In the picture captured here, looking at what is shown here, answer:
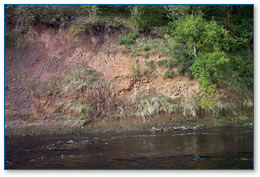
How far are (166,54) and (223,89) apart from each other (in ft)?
10.8

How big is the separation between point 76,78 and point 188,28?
5414 mm

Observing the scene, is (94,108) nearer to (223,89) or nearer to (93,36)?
(93,36)

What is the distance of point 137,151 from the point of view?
7719 millimetres

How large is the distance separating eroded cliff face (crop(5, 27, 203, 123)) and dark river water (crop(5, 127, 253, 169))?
197cm

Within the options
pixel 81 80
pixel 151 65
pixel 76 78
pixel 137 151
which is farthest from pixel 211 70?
Answer: pixel 76 78

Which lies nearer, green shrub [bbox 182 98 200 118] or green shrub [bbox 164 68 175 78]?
green shrub [bbox 182 98 200 118]

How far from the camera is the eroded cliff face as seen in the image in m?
11.6

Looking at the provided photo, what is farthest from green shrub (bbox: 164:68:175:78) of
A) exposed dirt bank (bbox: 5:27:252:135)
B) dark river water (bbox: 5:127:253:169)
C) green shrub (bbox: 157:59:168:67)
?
dark river water (bbox: 5:127:253:169)

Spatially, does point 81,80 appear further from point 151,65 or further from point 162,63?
point 162,63

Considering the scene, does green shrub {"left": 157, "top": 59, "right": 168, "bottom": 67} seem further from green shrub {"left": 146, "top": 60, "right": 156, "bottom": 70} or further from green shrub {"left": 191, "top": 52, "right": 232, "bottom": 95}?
green shrub {"left": 191, "top": 52, "right": 232, "bottom": 95}

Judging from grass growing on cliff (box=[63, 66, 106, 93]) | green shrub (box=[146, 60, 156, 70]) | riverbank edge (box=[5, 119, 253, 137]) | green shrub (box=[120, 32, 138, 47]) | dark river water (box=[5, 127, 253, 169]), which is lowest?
dark river water (box=[5, 127, 253, 169])

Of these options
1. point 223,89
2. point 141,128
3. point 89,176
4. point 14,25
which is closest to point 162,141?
point 141,128

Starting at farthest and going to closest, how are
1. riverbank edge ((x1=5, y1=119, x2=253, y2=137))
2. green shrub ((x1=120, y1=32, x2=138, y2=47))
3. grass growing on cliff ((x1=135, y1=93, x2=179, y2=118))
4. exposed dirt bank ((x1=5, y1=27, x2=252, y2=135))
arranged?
green shrub ((x1=120, y1=32, x2=138, y2=47)), grass growing on cliff ((x1=135, y1=93, x2=179, y2=118)), exposed dirt bank ((x1=5, y1=27, x2=252, y2=135)), riverbank edge ((x1=5, y1=119, x2=253, y2=137))

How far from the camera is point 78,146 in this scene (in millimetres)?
8609
